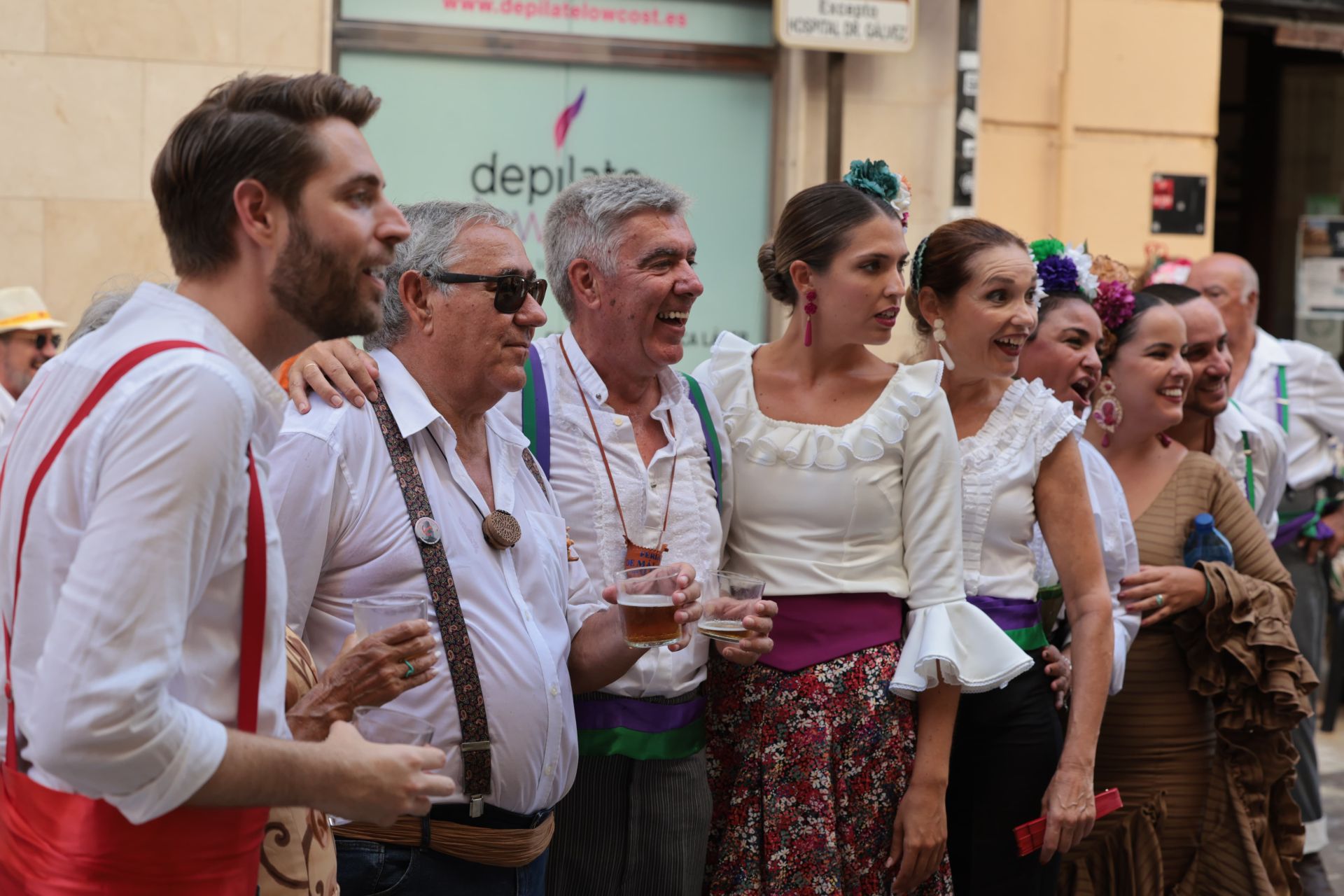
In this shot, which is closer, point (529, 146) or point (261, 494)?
point (261, 494)

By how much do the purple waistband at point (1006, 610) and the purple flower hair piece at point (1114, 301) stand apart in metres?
1.31

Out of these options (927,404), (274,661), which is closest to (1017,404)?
(927,404)

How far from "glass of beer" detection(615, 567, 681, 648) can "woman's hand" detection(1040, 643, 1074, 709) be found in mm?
1415

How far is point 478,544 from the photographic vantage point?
2.59 meters

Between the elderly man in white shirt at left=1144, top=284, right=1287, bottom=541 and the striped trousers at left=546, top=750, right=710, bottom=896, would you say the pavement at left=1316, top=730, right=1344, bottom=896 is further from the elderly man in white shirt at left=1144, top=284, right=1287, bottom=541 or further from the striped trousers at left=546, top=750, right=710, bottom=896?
the striped trousers at left=546, top=750, right=710, bottom=896

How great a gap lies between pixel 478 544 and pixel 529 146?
5.64 metres

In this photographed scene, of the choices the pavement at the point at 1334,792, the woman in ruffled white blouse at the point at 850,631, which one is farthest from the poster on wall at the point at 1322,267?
the woman in ruffled white blouse at the point at 850,631

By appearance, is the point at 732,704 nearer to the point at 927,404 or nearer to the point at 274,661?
the point at 927,404

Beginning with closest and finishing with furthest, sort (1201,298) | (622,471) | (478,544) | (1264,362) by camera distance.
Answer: (478,544), (622,471), (1201,298), (1264,362)

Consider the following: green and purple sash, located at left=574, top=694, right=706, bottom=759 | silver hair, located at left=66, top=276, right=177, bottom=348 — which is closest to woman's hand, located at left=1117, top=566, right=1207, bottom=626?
green and purple sash, located at left=574, top=694, right=706, bottom=759

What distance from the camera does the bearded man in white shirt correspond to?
1607mm

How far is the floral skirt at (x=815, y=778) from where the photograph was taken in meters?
3.23

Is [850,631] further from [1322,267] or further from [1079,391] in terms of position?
[1322,267]

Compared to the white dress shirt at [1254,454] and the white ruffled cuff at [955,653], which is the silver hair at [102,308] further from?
the white dress shirt at [1254,454]
